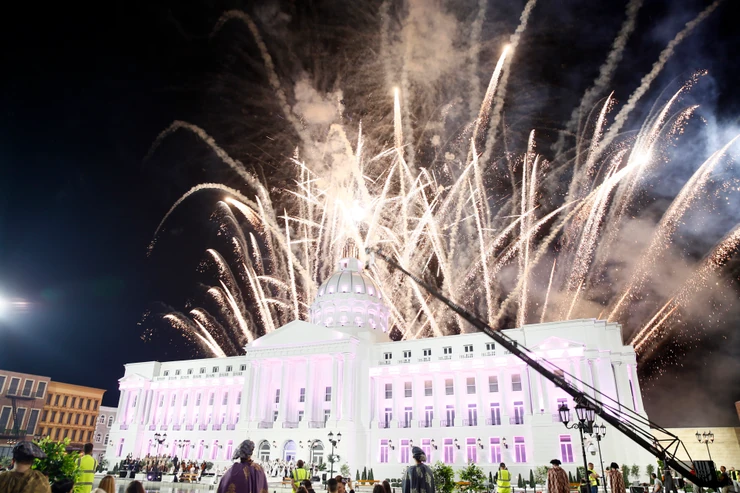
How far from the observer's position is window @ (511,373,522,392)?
164 ft

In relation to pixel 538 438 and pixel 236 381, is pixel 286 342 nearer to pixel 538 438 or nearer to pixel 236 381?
pixel 236 381

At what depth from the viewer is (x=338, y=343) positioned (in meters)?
55.5

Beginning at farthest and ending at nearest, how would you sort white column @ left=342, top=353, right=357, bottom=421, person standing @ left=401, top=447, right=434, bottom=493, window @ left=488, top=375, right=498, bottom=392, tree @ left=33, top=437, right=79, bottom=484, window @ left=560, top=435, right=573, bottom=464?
white column @ left=342, top=353, right=357, bottom=421 → window @ left=488, top=375, right=498, bottom=392 → window @ left=560, top=435, right=573, bottom=464 → tree @ left=33, top=437, right=79, bottom=484 → person standing @ left=401, top=447, right=434, bottom=493

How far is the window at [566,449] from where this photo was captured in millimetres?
43281

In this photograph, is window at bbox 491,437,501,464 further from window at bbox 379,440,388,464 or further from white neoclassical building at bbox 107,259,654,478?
window at bbox 379,440,388,464

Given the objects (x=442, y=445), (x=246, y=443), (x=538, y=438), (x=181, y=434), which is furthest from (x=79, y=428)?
(x=246, y=443)

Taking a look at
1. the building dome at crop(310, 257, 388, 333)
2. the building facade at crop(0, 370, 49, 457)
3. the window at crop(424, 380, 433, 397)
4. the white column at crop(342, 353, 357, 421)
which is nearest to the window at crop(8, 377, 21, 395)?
the building facade at crop(0, 370, 49, 457)

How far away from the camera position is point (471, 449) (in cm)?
4828

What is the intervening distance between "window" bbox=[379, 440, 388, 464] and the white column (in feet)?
Answer: 14.4

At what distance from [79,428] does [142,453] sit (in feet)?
76.0

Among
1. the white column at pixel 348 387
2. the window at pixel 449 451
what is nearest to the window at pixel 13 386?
the white column at pixel 348 387

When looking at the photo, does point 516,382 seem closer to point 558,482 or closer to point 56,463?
point 558,482

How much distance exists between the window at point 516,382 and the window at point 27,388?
6674 cm

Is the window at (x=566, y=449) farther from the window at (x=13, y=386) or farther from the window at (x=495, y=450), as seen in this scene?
the window at (x=13, y=386)
